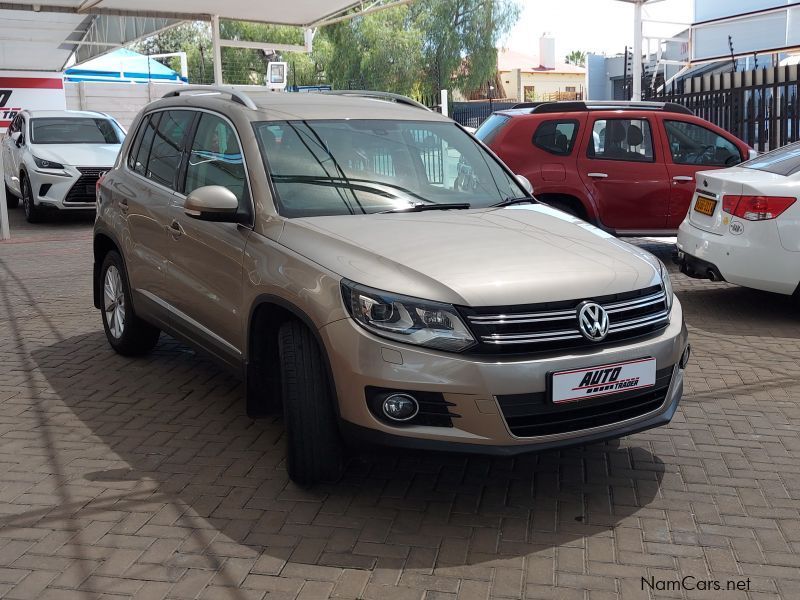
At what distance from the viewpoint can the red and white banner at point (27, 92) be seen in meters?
26.0

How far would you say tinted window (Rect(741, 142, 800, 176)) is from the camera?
7680 mm

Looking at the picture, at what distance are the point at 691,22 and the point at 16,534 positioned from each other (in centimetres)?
2223

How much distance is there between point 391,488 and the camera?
4.39 metres

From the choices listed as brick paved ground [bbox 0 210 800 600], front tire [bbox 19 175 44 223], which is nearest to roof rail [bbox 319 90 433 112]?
brick paved ground [bbox 0 210 800 600]

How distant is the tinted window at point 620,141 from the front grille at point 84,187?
8.45m

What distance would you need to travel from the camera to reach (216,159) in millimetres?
5234

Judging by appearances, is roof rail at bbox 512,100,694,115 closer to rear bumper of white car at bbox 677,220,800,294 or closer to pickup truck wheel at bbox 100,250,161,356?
rear bumper of white car at bbox 677,220,800,294

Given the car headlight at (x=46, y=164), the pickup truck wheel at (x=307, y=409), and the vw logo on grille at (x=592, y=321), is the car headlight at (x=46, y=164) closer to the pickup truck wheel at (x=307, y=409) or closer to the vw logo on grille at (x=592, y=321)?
the pickup truck wheel at (x=307, y=409)

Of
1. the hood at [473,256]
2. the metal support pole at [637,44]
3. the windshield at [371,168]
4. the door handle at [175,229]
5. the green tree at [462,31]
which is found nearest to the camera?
the hood at [473,256]

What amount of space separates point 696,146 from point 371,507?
7.83 meters

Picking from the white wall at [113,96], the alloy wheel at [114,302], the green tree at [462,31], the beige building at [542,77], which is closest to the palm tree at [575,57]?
the beige building at [542,77]

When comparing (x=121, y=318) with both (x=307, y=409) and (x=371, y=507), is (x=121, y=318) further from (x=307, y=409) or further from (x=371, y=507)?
(x=371, y=507)

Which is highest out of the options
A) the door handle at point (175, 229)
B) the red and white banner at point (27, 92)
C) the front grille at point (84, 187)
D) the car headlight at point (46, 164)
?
the red and white banner at point (27, 92)

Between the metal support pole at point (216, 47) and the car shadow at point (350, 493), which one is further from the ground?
the metal support pole at point (216, 47)
